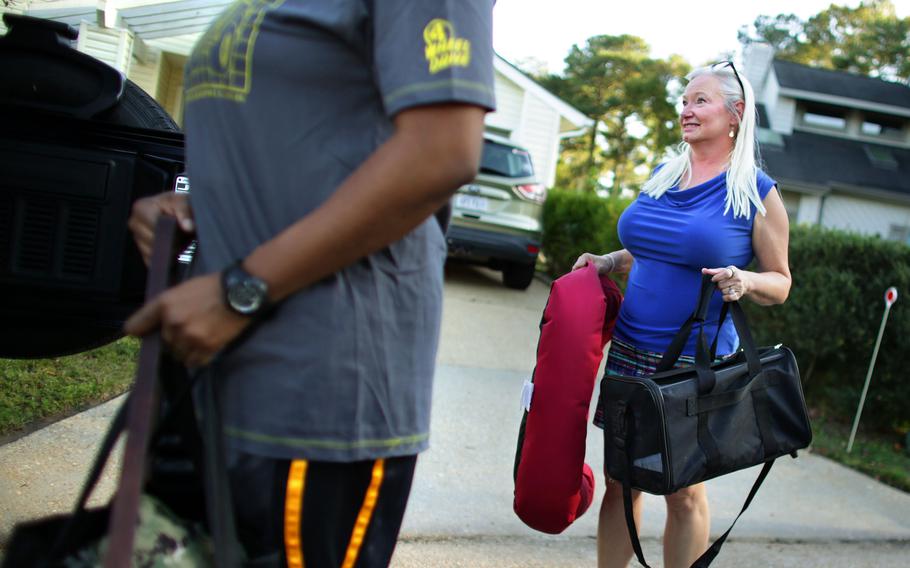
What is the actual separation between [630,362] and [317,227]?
2065 mm

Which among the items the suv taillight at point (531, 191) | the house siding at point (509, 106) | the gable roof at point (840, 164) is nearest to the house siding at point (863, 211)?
the gable roof at point (840, 164)

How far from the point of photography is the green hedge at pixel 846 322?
6.72m

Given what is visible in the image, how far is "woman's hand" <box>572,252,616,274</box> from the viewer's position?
3.12 metres

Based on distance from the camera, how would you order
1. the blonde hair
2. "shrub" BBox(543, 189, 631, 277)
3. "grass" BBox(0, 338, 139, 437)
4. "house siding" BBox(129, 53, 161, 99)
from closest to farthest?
1. the blonde hair
2. "grass" BBox(0, 338, 139, 437)
3. "shrub" BBox(543, 189, 631, 277)
4. "house siding" BBox(129, 53, 161, 99)

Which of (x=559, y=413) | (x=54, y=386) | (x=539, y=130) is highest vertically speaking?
(x=559, y=413)

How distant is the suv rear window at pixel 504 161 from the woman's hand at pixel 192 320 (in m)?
9.39

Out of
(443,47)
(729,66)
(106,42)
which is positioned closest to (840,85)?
(106,42)

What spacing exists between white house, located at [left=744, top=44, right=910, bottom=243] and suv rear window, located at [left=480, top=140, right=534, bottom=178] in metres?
16.8

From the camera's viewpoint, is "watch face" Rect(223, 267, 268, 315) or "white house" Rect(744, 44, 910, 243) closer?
"watch face" Rect(223, 267, 268, 315)

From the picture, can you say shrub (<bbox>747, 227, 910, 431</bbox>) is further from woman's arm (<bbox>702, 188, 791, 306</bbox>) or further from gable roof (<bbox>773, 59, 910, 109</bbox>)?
gable roof (<bbox>773, 59, 910, 109</bbox>)

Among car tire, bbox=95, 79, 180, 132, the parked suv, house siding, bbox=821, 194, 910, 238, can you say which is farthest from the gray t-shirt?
house siding, bbox=821, 194, 910, 238

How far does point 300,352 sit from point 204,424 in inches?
6.4

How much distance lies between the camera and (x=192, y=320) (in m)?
1.18

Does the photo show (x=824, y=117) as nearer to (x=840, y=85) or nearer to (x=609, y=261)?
(x=840, y=85)
